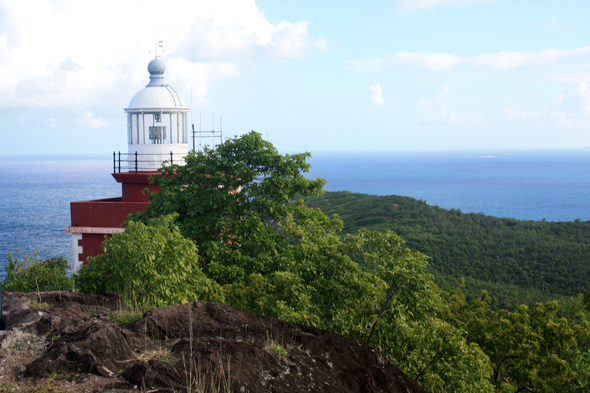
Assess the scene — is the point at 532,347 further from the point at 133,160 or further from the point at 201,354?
the point at 133,160

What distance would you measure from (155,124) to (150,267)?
1210cm

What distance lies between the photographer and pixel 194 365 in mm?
4711

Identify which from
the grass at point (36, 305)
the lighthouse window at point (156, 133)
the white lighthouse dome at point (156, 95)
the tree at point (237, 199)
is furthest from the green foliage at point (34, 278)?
the white lighthouse dome at point (156, 95)

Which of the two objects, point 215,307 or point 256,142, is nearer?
point 215,307

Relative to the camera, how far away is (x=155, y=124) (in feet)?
61.8

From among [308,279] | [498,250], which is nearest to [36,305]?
[308,279]

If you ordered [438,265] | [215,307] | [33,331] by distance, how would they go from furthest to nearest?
1. [438,265]
2. [215,307]
3. [33,331]

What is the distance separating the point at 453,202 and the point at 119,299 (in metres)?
145

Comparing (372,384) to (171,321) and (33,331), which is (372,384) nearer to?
(171,321)

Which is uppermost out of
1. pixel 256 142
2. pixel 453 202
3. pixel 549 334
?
pixel 256 142

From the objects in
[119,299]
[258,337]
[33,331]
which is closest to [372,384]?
[258,337]

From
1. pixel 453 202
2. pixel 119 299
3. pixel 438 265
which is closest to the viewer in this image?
A: pixel 119 299

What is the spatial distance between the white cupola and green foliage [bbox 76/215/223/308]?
396 inches

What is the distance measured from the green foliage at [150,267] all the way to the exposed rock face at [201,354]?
1312mm
